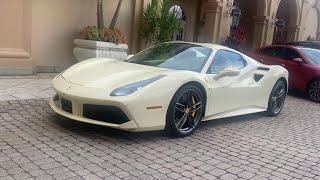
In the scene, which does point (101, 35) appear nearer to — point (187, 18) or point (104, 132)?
point (104, 132)

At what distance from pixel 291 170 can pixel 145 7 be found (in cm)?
720

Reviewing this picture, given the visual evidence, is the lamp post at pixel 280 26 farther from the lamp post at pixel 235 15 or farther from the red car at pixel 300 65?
the red car at pixel 300 65

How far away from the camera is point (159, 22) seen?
987cm

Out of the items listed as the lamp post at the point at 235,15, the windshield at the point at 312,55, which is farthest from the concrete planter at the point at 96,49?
the lamp post at the point at 235,15

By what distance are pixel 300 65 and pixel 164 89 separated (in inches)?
274

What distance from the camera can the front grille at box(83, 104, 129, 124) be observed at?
432 cm

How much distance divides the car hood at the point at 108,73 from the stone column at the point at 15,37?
10.0ft

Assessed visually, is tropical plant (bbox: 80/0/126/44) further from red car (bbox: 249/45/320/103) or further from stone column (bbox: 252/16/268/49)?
stone column (bbox: 252/16/268/49)

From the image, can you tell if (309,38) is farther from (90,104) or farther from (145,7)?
(90,104)

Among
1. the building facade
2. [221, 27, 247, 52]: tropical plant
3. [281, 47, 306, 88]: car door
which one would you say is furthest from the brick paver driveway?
[221, 27, 247, 52]: tropical plant

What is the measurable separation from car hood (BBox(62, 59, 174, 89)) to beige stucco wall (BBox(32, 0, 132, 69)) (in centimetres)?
362

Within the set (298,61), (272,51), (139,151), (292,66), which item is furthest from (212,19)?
(139,151)

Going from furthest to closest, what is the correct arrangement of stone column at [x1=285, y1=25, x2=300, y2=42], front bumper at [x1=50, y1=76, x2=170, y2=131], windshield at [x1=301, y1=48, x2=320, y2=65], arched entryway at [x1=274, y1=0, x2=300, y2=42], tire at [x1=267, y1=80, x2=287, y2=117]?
stone column at [x1=285, y1=25, x2=300, y2=42]
arched entryway at [x1=274, y1=0, x2=300, y2=42]
windshield at [x1=301, y1=48, x2=320, y2=65]
tire at [x1=267, y1=80, x2=287, y2=117]
front bumper at [x1=50, y1=76, x2=170, y2=131]

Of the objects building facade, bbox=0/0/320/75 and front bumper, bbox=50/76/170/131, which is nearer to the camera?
front bumper, bbox=50/76/170/131
